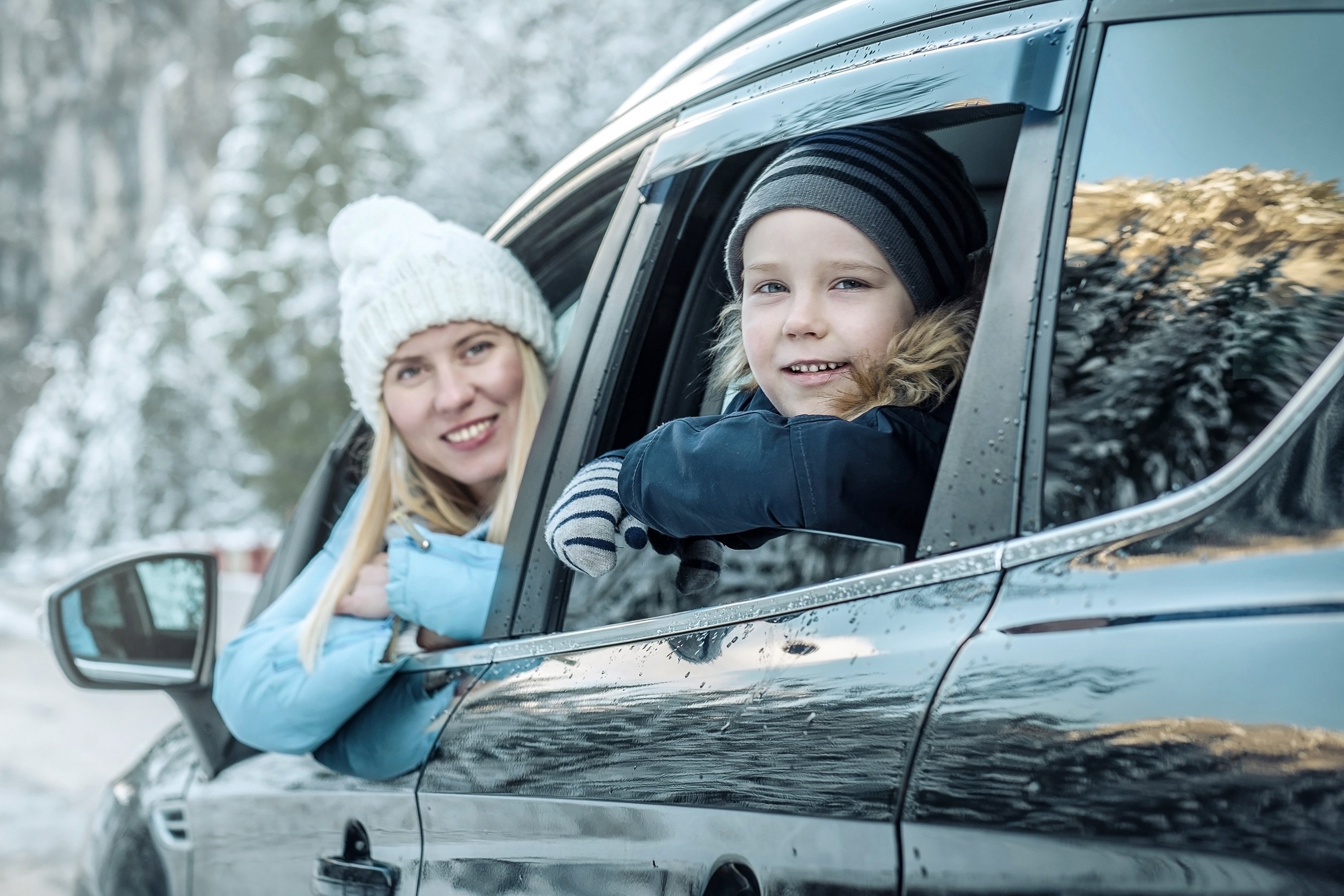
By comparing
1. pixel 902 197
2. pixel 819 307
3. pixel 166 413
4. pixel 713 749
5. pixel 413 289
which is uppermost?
pixel 166 413

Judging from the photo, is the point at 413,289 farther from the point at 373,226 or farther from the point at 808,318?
the point at 808,318

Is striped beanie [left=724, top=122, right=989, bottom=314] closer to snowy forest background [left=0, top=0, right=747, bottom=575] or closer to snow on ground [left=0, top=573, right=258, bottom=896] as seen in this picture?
snow on ground [left=0, top=573, right=258, bottom=896]

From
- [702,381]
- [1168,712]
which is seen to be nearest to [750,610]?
[702,381]

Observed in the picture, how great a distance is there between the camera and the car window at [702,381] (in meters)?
1.25

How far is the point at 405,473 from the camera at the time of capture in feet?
8.11

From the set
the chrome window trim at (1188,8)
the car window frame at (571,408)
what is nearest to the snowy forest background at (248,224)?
the car window frame at (571,408)

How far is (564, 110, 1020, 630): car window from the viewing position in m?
1.25

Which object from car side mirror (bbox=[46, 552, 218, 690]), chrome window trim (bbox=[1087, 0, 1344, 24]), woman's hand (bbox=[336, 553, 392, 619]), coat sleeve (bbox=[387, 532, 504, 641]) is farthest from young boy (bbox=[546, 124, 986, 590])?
car side mirror (bbox=[46, 552, 218, 690])

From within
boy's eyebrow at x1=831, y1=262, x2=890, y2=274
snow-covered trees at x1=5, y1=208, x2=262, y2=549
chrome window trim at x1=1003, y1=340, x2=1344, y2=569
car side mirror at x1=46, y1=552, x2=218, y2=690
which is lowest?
car side mirror at x1=46, y1=552, x2=218, y2=690

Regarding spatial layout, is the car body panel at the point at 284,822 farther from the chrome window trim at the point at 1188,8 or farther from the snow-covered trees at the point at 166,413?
the snow-covered trees at the point at 166,413

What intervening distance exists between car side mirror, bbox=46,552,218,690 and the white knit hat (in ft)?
1.72

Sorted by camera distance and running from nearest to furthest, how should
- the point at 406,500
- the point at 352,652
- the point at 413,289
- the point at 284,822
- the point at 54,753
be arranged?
the point at 352,652 < the point at 284,822 < the point at 406,500 < the point at 413,289 < the point at 54,753

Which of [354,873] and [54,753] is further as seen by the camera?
[54,753]

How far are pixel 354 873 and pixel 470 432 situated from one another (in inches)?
34.9
